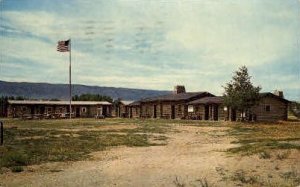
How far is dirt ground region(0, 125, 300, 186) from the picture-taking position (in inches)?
433

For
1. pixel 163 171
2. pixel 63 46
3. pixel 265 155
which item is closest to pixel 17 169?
pixel 163 171

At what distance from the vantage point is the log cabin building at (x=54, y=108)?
68.8 m

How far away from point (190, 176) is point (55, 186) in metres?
3.37

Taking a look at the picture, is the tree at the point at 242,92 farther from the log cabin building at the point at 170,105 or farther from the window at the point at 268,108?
the log cabin building at the point at 170,105

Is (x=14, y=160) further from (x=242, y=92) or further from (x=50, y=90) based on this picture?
(x=50, y=90)

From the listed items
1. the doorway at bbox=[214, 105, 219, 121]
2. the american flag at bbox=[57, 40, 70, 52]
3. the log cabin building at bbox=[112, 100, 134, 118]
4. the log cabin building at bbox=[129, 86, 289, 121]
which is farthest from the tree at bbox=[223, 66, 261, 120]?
the log cabin building at bbox=[112, 100, 134, 118]

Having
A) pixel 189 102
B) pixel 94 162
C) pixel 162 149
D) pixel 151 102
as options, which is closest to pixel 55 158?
pixel 94 162

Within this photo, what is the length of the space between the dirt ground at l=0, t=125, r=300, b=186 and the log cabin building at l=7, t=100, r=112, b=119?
49.9m

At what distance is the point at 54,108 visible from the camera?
239 feet

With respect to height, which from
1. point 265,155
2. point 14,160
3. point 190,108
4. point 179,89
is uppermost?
point 179,89

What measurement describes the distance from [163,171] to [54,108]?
62.4 metres

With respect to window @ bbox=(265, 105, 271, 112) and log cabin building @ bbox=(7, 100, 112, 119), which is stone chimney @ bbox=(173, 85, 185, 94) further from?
window @ bbox=(265, 105, 271, 112)

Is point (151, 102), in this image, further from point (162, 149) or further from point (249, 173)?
point (249, 173)

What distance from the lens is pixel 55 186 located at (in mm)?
10711
